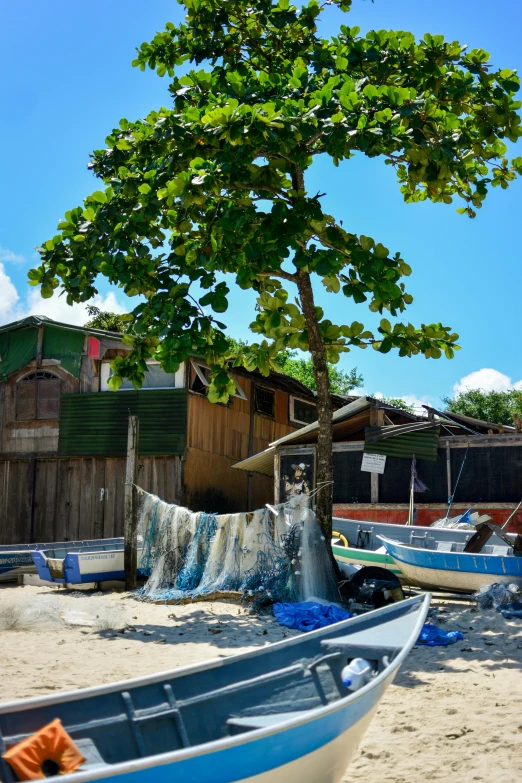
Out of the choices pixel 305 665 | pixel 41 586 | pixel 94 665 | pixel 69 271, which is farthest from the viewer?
pixel 41 586

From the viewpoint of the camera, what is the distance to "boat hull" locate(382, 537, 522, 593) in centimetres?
1230

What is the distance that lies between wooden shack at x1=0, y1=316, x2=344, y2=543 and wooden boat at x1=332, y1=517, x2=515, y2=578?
204 inches

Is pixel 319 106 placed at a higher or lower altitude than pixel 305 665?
higher

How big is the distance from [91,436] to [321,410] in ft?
32.4

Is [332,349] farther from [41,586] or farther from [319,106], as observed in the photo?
[41,586]

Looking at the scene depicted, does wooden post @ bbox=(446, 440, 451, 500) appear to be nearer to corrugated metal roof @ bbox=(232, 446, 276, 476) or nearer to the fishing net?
corrugated metal roof @ bbox=(232, 446, 276, 476)

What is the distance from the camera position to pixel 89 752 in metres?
3.92

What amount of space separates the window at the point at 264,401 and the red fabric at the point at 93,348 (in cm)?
502

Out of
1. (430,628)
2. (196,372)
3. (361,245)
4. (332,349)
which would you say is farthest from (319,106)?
(196,372)

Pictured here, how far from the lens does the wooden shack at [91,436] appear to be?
20.5 meters

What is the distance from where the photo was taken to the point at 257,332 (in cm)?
1380

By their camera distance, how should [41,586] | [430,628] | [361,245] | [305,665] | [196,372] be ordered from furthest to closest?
[196,372] < [41,586] < [361,245] < [430,628] < [305,665]

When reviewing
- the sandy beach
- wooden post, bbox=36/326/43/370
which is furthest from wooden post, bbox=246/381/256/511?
the sandy beach

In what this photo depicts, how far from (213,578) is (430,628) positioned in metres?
4.34
